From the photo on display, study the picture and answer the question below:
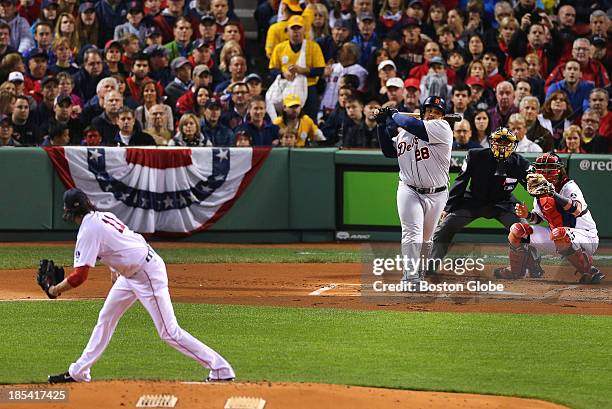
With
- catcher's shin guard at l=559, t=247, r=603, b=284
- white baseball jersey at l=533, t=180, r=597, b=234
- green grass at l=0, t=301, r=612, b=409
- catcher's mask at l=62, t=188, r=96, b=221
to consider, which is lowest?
green grass at l=0, t=301, r=612, b=409

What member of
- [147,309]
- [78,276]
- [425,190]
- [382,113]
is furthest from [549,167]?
[78,276]

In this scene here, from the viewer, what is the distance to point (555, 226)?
13.1 metres

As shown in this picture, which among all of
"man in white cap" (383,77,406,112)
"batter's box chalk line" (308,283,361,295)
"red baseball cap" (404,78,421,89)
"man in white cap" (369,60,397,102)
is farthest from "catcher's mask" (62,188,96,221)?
"man in white cap" (369,60,397,102)

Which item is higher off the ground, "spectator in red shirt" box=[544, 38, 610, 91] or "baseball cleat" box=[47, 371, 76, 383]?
"spectator in red shirt" box=[544, 38, 610, 91]

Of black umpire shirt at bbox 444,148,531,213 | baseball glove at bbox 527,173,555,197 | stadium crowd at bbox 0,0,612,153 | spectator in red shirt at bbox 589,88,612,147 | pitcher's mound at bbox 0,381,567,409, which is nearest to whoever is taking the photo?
pitcher's mound at bbox 0,381,567,409

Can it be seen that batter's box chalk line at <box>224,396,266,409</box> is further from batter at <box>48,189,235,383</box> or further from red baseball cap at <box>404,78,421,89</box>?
red baseball cap at <box>404,78,421,89</box>

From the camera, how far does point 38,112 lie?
56.3ft

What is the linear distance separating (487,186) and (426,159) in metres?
1.59

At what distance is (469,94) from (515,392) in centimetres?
894

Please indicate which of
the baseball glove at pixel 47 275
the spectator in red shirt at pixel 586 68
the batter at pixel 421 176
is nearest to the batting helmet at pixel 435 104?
the batter at pixel 421 176

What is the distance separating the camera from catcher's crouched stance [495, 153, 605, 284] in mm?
12672

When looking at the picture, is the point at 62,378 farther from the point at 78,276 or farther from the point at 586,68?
the point at 586,68

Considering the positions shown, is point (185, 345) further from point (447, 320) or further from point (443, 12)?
point (443, 12)

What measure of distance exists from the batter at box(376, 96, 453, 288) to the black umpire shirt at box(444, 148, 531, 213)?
1.09 metres
